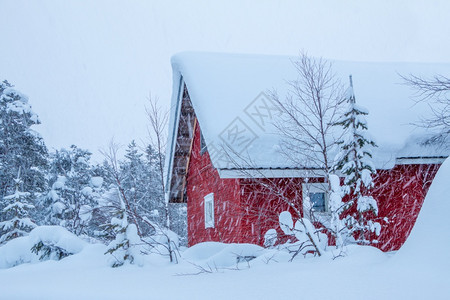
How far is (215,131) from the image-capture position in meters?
9.16

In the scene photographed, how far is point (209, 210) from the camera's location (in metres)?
12.7

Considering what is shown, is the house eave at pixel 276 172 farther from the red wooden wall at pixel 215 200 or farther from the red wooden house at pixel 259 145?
the red wooden wall at pixel 215 200

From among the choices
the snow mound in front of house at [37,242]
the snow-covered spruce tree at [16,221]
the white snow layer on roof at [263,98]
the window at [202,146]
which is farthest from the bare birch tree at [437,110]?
the snow-covered spruce tree at [16,221]

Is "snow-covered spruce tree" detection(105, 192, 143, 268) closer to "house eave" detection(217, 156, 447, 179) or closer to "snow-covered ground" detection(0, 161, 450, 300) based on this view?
"snow-covered ground" detection(0, 161, 450, 300)

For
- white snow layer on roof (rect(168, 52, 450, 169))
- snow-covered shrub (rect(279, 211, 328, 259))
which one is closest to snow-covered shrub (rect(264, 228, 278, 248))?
snow-covered shrub (rect(279, 211, 328, 259))

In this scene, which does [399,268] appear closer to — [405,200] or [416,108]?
[405,200]

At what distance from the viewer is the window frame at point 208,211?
1218 centimetres

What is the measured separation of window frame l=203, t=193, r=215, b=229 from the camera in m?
12.2

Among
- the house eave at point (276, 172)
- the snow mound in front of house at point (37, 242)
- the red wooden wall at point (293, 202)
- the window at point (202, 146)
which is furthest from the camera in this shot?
the window at point (202, 146)

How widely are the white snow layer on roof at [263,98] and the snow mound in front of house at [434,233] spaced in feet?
17.5

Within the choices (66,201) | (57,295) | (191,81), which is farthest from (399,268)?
(66,201)

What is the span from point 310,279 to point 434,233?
3.53ft

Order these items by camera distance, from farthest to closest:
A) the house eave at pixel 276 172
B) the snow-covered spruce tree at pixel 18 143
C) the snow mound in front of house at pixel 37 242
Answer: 1. the snow-covered spruce tree at pixel 18 143
2. the house eave at pixel 276 172
3. the snow mound in front of house at pixel 37 242

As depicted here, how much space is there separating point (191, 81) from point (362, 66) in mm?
6390
